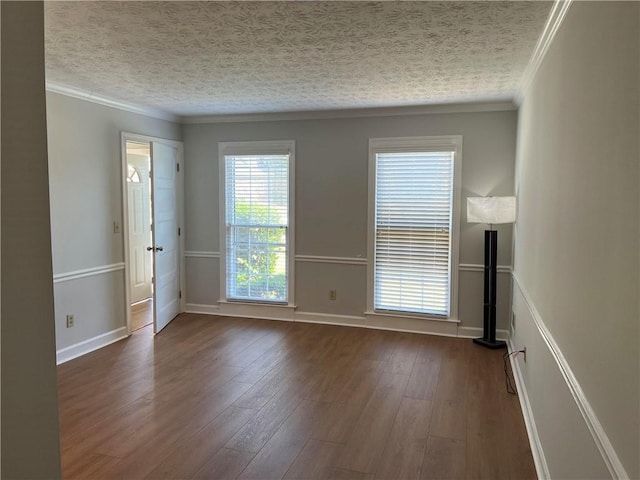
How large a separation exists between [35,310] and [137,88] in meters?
3.64

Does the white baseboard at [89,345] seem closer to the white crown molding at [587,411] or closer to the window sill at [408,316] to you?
the window sill at [408,316]

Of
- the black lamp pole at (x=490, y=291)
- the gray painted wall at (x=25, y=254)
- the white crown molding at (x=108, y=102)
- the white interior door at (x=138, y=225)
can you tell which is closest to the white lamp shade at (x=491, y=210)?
the black lamp pole at (x=490, y=291)

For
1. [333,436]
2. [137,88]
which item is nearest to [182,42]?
[137,88]

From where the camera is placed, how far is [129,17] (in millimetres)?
2416

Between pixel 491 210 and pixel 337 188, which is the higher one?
pixel 337 188

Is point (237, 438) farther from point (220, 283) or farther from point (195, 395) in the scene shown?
point (220, 283)

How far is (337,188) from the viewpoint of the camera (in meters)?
5.15

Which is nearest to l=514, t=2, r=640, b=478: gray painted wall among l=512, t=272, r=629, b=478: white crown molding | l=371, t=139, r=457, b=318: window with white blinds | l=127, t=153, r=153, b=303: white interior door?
l=512, t=272, r=629, b=478: white crown molding

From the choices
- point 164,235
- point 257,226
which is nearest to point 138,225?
point 164,235

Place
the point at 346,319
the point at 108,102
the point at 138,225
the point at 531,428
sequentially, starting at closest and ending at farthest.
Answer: the point at 531,428, the point at 108,102, the point at 346,319, the point at 138,225

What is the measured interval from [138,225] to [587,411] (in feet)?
20.1

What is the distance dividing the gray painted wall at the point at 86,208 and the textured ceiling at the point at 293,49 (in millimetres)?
312

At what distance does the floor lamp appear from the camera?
13.9 feet

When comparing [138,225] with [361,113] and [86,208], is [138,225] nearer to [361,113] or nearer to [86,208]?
[86,208]
